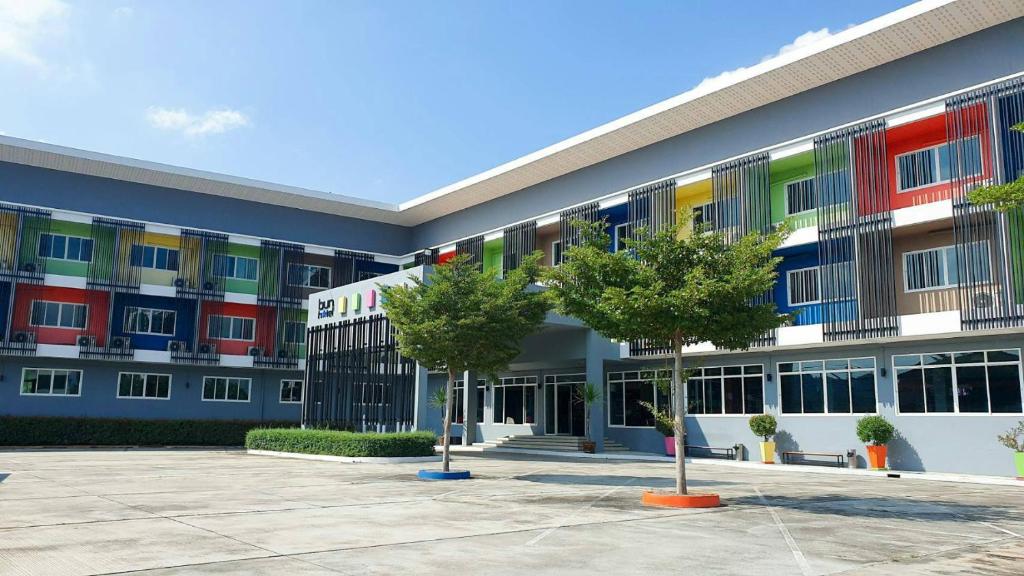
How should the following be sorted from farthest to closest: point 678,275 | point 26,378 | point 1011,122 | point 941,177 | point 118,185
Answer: point 118,185 → point 26,378 → point 941,177 → point 1011,122 → point 678,275

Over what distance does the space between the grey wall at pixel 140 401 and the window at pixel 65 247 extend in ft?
16.5

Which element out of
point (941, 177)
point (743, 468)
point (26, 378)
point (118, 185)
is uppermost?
point (118, 185)

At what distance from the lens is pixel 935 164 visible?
26.4 meters

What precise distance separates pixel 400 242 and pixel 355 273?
12.2ft

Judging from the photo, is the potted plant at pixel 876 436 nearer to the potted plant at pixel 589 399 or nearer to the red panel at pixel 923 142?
the red panel at pixel 923 142

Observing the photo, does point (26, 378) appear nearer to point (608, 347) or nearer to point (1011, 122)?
point (608, 347)

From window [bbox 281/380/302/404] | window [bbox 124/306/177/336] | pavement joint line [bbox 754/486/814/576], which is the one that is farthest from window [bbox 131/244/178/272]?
pavement joint line [bbox 754/486/814/576]

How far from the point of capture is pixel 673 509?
1467 centimetres

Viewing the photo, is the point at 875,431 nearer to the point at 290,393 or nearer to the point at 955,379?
the point at 955,379

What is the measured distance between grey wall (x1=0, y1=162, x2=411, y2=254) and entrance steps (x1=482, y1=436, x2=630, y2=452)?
1542 centimetres

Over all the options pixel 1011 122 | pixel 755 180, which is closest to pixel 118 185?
pixel 755 180

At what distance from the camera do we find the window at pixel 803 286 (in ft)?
95.9

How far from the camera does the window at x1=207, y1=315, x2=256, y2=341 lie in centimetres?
4400

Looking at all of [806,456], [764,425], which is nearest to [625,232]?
[764,425]
